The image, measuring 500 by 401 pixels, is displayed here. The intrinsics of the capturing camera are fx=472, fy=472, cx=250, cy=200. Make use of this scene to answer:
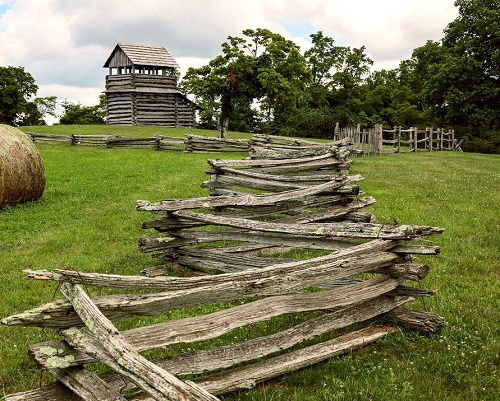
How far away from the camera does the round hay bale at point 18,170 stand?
37.2 feet

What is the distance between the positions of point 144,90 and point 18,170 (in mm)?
33456

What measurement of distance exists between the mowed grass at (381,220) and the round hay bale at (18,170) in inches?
16.3

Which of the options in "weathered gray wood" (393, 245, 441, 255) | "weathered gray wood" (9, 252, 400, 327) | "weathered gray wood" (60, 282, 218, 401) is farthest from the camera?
"weathered gray wood" (393, 245, 441, 255)

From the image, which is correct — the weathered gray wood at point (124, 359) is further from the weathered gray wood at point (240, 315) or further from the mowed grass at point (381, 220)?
the mowed grass at point (381, 220)

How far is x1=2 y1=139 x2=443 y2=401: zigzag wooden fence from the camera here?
10.4 ft

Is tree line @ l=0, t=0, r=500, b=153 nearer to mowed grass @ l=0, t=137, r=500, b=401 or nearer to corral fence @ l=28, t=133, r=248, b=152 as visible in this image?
corral fence @ l=28, t=133, r=248, b=152

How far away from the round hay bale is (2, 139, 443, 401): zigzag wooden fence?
630 centimetres

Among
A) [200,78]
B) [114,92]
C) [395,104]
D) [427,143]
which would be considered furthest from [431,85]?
[114,92]

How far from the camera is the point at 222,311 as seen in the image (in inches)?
155

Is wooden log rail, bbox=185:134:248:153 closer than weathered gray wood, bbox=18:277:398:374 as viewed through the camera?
No

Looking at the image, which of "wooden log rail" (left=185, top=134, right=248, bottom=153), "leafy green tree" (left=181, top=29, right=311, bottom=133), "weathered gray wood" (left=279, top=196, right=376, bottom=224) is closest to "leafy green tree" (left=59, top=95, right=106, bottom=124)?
"leafy green tree" (left=181, top=29, right=311, bottom=133)

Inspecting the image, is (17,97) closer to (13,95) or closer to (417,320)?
(13,95)

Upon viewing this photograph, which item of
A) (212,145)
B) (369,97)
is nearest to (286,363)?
(212,145)

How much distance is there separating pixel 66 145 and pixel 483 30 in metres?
33.1
